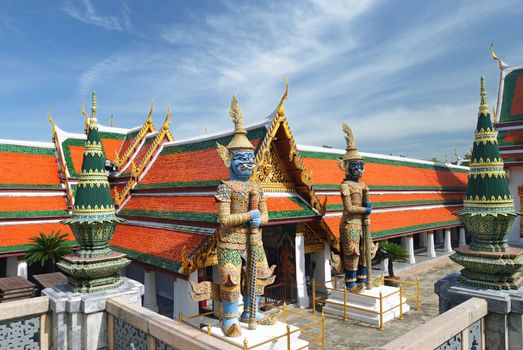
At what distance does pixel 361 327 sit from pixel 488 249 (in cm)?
671

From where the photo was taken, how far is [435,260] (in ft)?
73.8

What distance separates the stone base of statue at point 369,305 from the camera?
1223 cm

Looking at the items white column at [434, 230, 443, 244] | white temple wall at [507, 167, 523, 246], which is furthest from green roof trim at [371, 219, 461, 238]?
white column at [434, 230, 443, 244]

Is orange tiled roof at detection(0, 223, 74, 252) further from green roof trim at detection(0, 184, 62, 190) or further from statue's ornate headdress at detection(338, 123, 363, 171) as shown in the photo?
statue's ornate headdress at detection(338, 123, 363, 171)

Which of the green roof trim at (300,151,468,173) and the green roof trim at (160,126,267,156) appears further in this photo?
the green roof trim at (300,151,468,173)

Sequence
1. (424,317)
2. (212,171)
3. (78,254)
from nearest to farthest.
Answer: (78,254) < (424,317) < (212,171)

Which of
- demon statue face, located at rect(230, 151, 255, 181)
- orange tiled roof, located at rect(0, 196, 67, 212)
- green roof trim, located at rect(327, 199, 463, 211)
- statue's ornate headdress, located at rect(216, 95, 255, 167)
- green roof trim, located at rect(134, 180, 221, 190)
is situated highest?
statue's ornate headdress, located at rect(216, 95, 255, 167)

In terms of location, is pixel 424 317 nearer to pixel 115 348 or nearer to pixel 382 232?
pixel 382 232

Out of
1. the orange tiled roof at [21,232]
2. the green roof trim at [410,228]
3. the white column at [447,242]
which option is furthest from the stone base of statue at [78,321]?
the white column at [447,242]

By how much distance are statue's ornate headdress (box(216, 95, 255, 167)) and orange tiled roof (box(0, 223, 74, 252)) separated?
11550 mm

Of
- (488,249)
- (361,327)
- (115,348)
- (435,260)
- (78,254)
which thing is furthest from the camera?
(435,260)

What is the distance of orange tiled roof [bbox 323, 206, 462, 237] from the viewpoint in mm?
17875

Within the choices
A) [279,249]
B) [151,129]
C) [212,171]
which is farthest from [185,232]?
[151,129]

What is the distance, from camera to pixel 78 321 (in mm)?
7066
